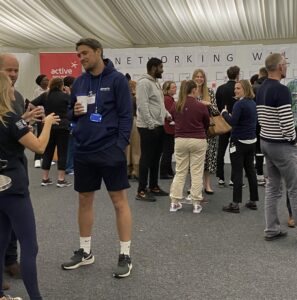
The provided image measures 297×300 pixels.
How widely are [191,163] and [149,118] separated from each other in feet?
2.07

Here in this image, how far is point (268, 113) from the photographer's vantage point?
10.6ft

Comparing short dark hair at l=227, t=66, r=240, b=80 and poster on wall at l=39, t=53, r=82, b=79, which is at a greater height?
poster on wall at l=39, t=53, r=82, b=79

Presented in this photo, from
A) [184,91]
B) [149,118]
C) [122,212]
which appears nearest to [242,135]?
[184,91]

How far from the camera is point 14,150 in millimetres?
2078

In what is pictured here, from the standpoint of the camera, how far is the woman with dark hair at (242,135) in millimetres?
4090

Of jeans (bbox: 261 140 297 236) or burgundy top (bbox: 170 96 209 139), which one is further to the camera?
burgundy top (bbox: 170 96 209 139)

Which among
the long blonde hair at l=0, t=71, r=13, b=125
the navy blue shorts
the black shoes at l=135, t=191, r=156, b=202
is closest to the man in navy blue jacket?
the navy blue shorts

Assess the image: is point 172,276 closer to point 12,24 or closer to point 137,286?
point 137,286

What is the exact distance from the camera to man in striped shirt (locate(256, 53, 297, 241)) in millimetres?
3131

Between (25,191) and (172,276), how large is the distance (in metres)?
1.14

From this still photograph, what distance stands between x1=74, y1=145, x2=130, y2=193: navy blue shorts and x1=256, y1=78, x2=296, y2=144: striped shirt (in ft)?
3.98

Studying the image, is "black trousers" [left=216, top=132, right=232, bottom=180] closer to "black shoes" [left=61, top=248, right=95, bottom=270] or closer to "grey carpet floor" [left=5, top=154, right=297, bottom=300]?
"grey carpet floor" [left=5, top=154, right=297, bottom=300]

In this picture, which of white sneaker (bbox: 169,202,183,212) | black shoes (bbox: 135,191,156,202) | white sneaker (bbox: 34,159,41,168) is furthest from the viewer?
white sneaker (bbox: 34,159,41,168)

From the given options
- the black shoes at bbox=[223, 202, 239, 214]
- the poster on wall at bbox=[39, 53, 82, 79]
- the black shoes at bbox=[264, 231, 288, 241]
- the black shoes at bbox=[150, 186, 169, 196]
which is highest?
the poster on wall at bbox=[39, 53, 82, 79]
